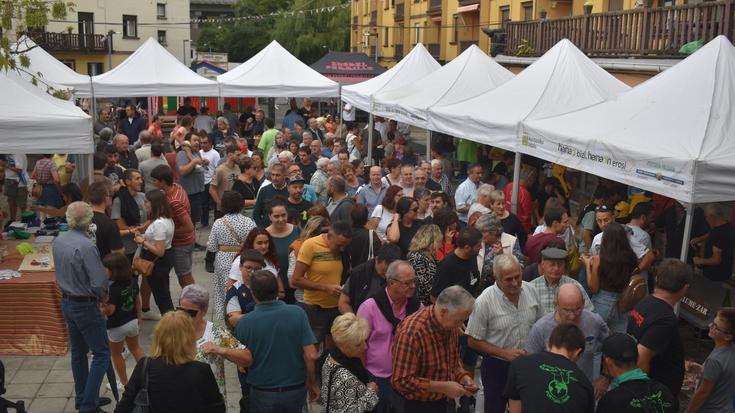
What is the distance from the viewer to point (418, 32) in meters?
40.0

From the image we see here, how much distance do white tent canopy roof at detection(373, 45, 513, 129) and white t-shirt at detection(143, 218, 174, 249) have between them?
5.47m

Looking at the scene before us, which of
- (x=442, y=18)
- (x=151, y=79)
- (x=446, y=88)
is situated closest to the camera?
(x=446, y=88)

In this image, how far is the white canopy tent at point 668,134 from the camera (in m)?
5.97

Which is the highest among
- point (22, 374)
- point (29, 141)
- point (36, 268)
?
point (29, 141)

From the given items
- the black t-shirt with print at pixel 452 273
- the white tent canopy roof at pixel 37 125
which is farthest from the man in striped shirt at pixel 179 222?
the black t-shirt with print at pixel 452 273

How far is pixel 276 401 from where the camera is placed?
4535 mm

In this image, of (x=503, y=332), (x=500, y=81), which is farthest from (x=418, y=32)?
(x=503, y=332)

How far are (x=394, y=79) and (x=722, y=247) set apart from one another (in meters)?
9.72

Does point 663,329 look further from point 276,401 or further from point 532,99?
point 532,99

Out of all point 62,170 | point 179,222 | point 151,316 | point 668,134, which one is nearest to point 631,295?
point 668,134

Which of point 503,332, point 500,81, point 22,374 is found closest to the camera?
point 503,332

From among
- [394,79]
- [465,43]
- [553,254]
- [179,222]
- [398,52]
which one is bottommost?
[179,222]

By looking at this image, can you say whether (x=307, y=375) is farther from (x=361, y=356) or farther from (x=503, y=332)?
(x=503, y=332)

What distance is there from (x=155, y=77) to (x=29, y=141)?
9729 millimetres
